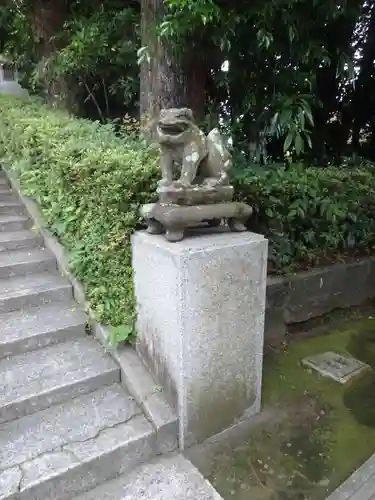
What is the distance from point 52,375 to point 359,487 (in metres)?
1.86

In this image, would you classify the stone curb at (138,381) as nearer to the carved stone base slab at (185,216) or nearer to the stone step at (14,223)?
the stone step at (14,223)

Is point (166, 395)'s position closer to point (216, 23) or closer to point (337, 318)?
point (337, 318)

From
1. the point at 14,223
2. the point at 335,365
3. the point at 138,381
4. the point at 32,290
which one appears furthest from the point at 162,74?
the point at 335,365

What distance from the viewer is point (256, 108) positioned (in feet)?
15.1

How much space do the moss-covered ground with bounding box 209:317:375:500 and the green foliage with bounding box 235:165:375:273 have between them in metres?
1.02

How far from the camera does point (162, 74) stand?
385cm

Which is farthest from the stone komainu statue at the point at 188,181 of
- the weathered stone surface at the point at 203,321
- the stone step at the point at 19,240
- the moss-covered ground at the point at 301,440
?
the stone step at the point at 19,240

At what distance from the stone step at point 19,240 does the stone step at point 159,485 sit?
2133mm

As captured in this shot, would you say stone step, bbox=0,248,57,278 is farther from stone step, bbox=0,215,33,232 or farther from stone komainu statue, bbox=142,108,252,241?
stone komainu statue, bbox=142,108,252,241

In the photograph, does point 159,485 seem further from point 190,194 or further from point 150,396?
point 190,194

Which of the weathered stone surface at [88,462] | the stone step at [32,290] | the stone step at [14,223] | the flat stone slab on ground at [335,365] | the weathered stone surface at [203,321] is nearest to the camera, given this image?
the weathered stone surface at [88,462]

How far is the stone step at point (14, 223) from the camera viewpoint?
3.66 metres

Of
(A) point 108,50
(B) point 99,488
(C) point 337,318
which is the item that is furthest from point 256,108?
(B) point 99,488

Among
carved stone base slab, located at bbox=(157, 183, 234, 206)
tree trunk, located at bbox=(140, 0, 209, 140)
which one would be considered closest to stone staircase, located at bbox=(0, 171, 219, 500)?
carved stone base slab, located at bbox=(157, 183, 234, 206)
